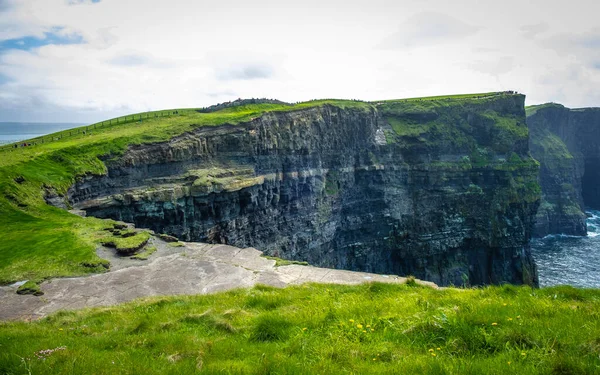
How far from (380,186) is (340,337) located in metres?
59.4

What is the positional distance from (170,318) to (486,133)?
7478 centimetres

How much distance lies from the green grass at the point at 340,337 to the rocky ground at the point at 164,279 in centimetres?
400

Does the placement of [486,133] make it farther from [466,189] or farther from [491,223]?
[491,223]

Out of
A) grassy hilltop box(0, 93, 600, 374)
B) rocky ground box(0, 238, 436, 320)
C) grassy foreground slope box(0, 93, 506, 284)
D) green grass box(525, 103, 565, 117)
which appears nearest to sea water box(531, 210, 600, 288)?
Result: green grass box(525, 103, 565, 117)

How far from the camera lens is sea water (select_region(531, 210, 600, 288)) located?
72.6 metres

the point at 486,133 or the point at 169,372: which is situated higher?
the point at 486,133

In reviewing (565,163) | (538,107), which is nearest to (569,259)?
(565,163)

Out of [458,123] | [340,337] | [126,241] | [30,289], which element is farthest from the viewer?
[458,123]

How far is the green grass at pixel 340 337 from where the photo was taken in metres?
6.73

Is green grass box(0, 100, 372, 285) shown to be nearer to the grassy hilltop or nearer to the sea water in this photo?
the grassy hilltop

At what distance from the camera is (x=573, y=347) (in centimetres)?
679

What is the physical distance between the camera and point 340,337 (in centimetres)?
841

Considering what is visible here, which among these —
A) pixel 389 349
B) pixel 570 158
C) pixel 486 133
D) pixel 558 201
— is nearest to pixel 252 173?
pixel 389 349

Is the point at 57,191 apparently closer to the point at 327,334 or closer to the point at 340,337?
the point at 327,334
